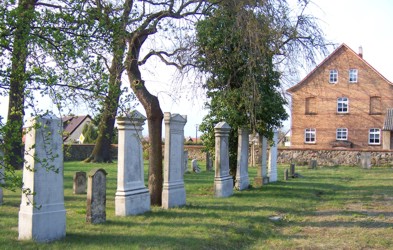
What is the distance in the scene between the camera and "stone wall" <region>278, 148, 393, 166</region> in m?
38.3

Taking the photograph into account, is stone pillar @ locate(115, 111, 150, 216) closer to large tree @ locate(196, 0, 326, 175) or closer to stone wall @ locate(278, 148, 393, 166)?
large tree @ locate(196, 0, 326, 175)

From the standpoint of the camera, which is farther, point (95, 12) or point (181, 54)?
point (181, 54)

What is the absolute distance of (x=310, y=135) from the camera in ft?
166

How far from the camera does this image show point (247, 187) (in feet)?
62.6

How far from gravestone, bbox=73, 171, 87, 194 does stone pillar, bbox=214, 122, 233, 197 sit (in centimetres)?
426

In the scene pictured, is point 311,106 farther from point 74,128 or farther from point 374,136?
point 74,128

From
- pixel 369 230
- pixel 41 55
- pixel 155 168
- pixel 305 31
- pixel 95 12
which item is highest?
pixel 305 31

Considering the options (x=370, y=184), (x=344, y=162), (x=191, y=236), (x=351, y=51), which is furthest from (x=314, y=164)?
(x=191, y=236)

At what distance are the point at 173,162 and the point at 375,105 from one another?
39.5m

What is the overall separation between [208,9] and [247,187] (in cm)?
787

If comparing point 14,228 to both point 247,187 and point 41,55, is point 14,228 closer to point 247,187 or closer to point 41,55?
point 41,55

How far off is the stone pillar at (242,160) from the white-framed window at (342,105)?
33044 millimetres

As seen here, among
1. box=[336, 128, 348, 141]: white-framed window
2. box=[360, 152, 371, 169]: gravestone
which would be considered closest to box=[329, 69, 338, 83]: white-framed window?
box=[336, 128, 348, 141]: white-framed window

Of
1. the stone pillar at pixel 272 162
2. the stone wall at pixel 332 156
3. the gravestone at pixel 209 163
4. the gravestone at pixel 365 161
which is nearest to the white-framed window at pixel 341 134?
the stone wall at pixel 332 156
